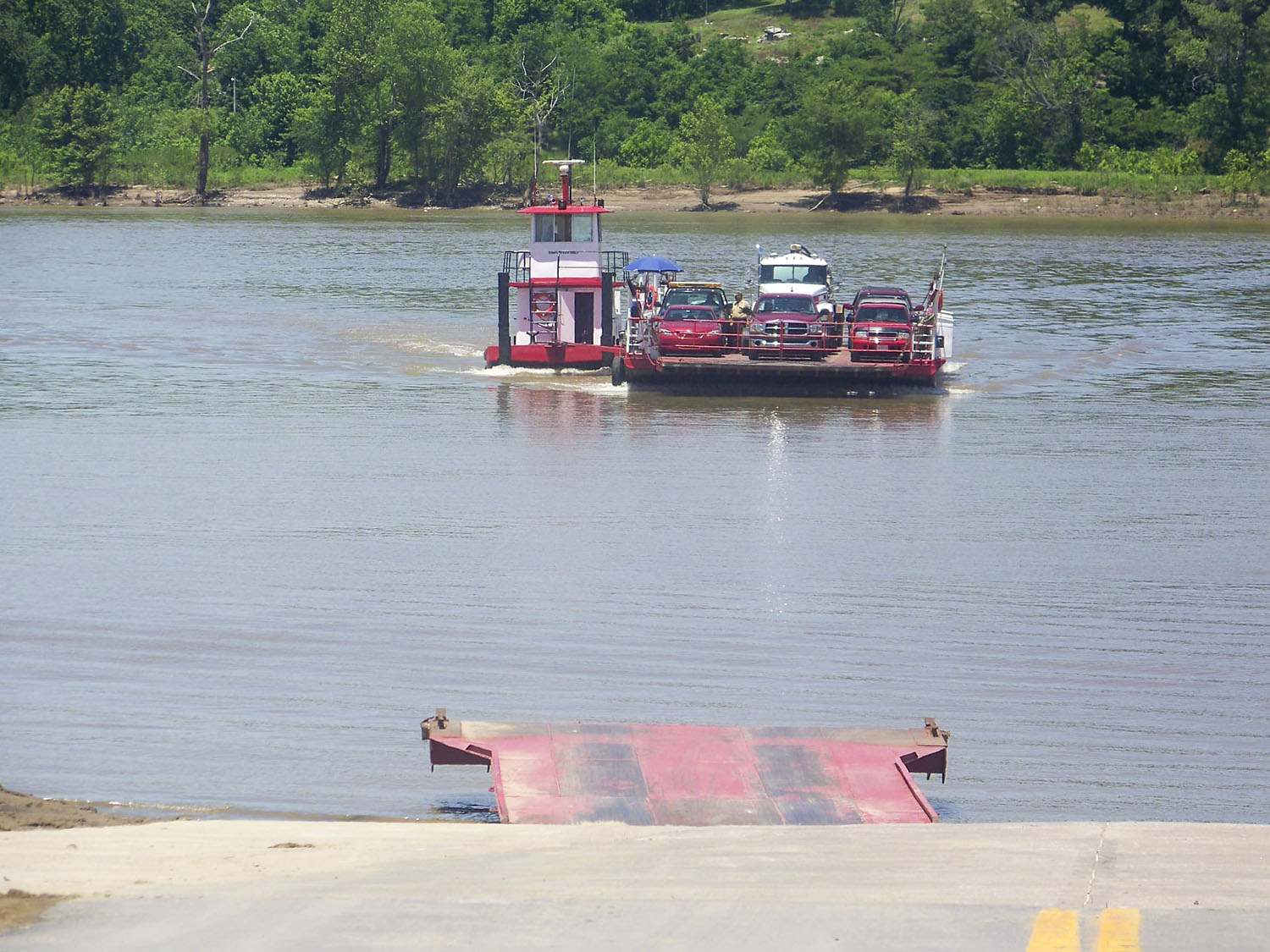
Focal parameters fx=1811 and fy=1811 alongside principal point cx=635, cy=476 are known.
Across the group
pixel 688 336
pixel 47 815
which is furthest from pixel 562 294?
pixel 47 815

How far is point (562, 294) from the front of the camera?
3738 cm

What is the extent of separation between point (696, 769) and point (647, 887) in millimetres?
2976

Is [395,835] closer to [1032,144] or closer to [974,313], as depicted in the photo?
[974,313]

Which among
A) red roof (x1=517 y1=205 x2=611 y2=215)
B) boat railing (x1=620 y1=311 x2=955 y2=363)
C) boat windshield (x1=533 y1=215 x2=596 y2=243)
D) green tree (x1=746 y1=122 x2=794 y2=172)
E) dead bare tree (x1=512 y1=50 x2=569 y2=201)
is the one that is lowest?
boat railing (x1=620 y1=311 x2=955 y2=363)

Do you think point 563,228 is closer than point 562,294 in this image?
Yes

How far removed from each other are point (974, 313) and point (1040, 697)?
124ft

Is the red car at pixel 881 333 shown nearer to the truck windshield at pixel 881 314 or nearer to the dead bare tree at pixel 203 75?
the truck windshield at pixel 881 314

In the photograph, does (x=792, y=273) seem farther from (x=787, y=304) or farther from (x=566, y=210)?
(x=566, y=210)

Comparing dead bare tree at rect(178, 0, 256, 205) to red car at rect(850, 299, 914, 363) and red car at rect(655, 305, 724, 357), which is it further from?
red car at rect(850, 299, 914, 363)

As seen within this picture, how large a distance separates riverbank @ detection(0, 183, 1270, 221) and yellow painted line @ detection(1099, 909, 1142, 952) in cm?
9481

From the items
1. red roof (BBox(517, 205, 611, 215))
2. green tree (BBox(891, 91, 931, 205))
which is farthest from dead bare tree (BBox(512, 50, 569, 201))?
red roof (BBox(517, 205, 611, 215))

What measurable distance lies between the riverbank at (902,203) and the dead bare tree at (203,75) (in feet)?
23.9

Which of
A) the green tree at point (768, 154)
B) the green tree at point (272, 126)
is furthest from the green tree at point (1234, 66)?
the green tree at point (272, 126)

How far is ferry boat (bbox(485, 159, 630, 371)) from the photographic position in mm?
36781
